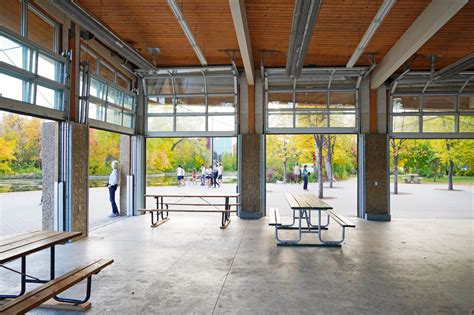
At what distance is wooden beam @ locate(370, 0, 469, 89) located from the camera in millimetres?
6215

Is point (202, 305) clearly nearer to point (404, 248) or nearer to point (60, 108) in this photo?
point (404, 248)

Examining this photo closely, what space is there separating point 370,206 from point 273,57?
5.19 meters

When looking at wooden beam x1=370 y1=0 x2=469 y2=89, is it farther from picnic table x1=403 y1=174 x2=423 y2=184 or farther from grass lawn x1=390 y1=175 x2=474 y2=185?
picnic table x1=403 y1=174 x2=423 y2=184

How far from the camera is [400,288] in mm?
4664

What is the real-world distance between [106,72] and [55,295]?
720 cm

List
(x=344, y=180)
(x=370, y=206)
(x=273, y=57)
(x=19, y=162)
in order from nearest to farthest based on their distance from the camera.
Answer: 1. (x=273, y=57)
2. (x=370, y=206)
3. (x=19, y=162)
4. (x=344, y=180)

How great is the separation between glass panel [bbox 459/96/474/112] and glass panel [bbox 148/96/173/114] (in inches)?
345

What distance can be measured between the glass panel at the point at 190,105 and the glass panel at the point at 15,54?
537 centimetres

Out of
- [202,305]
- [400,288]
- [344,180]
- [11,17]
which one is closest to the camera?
[202,305]

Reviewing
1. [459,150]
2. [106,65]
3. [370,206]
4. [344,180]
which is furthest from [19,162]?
Result: [459,150]

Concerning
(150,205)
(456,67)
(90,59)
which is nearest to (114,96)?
(90,59)

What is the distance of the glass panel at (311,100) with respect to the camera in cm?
1119

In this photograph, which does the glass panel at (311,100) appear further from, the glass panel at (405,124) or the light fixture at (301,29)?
the light fixture at (301,29)

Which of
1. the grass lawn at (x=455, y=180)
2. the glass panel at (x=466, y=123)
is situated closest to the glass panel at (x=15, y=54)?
the glass panel at (x=466, y=123)
